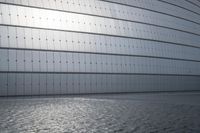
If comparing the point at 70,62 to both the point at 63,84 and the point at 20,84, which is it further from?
the point at 20,84

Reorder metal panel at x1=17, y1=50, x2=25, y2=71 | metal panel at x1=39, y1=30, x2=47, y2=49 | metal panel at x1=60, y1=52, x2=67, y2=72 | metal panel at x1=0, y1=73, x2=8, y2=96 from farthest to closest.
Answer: metal panel at x1=60, y1=52, x2=67, y2=72 → metal panel at x1=39, y1=30, x2=47, y2=49 → metal panel at x1=17, y1=50, x2=25, y2=71 → metal panel at x1=0, y1=73, x2=8, y2=96

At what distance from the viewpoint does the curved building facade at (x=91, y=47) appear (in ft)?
57.9

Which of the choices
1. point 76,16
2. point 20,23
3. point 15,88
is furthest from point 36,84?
point 76,16

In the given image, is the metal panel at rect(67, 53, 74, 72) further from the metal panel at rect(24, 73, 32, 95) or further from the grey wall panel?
the grey wall panel

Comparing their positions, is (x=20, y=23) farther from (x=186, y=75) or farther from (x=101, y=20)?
(x=186, y=75)

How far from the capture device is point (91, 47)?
804 inches

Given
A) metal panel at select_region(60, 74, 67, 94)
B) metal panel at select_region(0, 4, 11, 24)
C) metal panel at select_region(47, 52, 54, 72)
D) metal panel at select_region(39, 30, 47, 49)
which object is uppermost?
metal panel at select_region(0, 4, 11, 24)

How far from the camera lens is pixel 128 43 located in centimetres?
2253

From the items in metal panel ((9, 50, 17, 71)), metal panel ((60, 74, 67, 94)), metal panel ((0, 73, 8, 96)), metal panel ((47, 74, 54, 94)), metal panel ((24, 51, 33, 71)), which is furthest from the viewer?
metal panel ((60, 74, 67, 94))

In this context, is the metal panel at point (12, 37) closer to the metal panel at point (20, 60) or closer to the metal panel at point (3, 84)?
the metal panel at point (20, 60)

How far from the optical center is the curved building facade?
57.9 ft

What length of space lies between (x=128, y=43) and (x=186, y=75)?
8.71 m

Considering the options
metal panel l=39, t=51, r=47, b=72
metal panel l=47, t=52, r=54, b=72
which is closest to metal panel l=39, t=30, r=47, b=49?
metal panel l=39, t=51, r=47, b=72

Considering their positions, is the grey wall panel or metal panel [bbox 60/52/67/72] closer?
the grey wall panel
